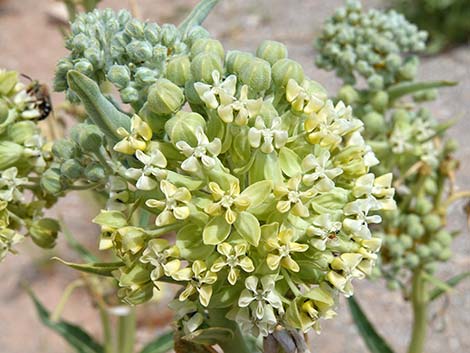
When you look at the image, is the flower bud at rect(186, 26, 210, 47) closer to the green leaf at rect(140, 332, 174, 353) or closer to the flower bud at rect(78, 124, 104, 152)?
the flower bud at rect(78, 124, 104, 152)

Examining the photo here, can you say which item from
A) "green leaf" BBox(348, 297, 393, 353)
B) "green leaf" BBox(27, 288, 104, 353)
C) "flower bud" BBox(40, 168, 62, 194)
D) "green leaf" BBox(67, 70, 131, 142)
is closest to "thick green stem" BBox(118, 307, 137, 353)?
"green leaf" BBox(27, 288, 104, 353)

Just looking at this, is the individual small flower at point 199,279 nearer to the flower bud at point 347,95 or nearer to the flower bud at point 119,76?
the flower bud at point 119,76

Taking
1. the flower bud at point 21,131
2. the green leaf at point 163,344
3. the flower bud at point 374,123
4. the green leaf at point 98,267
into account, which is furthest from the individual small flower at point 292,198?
the green leaf at point 163,344

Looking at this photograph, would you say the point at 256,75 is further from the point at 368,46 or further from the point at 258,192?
the point at 368,46

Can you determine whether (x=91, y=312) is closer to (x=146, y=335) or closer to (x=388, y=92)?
(x=146, y=335)

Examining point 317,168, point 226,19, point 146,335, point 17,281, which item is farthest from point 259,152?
point 226,19

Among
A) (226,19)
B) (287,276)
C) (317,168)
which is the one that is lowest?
(287,276)
